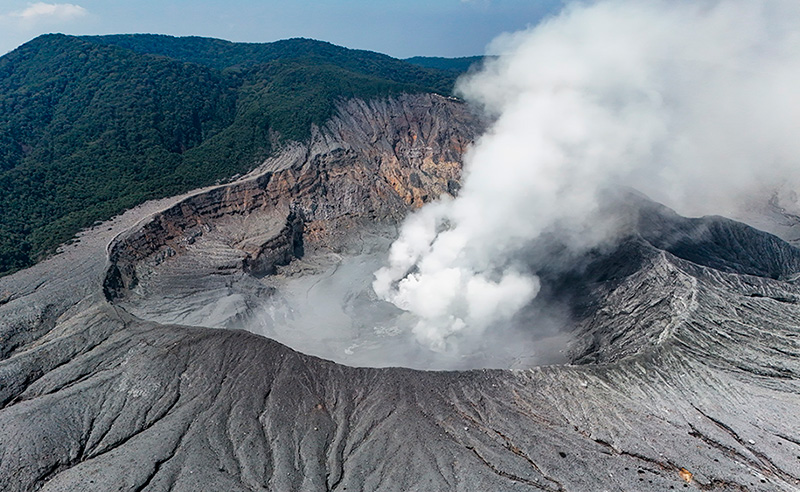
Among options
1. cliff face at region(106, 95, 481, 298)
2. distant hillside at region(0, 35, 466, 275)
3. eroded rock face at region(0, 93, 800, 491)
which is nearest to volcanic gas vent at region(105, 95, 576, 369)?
cliff face at region(106, 95, 481, 298)

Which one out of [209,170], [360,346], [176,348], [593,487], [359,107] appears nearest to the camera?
[593,487]

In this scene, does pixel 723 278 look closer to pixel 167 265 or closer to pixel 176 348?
pixel 176 348

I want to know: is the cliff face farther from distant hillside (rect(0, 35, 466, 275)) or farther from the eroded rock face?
the eroded rock face

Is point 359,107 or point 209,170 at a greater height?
point 359,107

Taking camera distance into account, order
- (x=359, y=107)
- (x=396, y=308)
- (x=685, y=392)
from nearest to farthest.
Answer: (x=685, y=392) → (x=396, y=308) → (x=359, y=107)

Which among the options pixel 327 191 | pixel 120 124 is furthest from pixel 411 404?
pixel 120 124

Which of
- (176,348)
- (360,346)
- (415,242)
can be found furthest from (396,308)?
(176,348)
